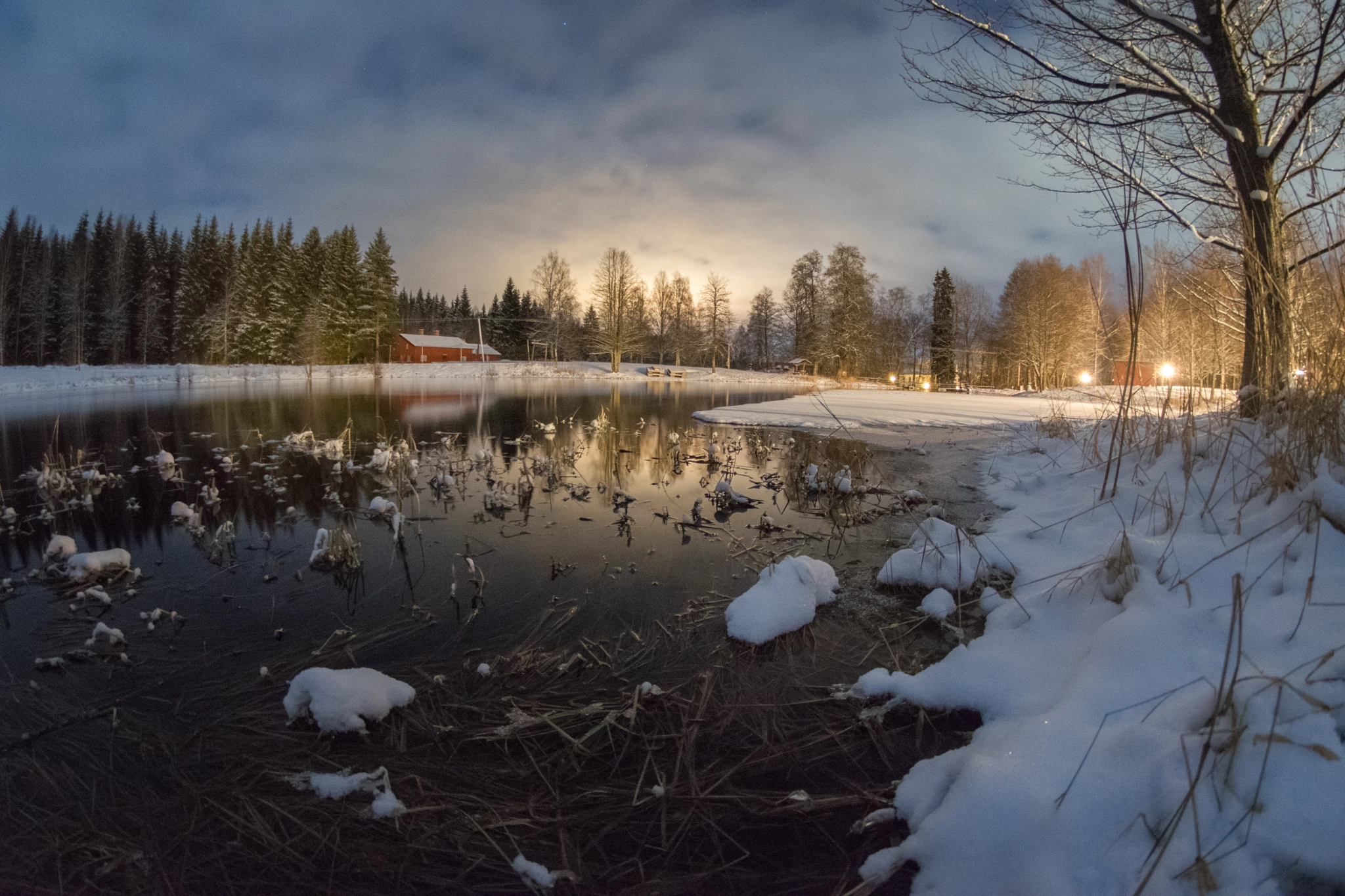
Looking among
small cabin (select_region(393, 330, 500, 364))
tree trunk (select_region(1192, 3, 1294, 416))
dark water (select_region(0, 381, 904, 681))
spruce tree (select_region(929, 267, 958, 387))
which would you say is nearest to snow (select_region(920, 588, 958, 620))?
dark water (select_region(0, 381, 904, 681))

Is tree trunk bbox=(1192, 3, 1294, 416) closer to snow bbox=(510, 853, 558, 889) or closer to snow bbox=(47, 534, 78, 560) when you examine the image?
snow bbox=(510, 853, 558, 889)

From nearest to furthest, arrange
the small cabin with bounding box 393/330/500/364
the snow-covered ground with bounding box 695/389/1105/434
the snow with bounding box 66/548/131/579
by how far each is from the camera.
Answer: the snow with bounding box 66/548/131/579
the snow-covered ground with bounding box 695/389/1105/434
the small cabin with bounding box 393/330/500/364

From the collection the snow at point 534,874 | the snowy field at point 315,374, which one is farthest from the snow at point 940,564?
the snowy field at point 315,374

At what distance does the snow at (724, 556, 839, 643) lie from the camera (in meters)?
3.32

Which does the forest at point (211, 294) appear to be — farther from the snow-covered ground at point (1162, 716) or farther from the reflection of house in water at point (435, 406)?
the snow-covered ground at point (1162, 716)

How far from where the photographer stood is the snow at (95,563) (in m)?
3.98

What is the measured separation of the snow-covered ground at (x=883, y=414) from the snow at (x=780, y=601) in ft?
27.1

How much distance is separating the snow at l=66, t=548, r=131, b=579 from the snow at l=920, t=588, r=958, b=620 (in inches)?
223

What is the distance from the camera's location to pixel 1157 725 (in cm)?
165

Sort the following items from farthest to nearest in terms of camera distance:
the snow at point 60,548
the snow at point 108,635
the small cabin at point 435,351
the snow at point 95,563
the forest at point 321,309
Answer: the small cabin at point 435,351, the forest at point 321,309, the snow at point 60,548, the snow at point 95,563, the snow at point 108,635

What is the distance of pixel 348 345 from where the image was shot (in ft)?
149

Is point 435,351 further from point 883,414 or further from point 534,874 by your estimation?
point 534,874

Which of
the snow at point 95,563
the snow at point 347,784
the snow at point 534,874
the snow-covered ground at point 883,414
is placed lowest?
the snow at point 534,874

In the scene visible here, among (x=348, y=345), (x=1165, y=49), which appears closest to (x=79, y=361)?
(x=348, y=345)
